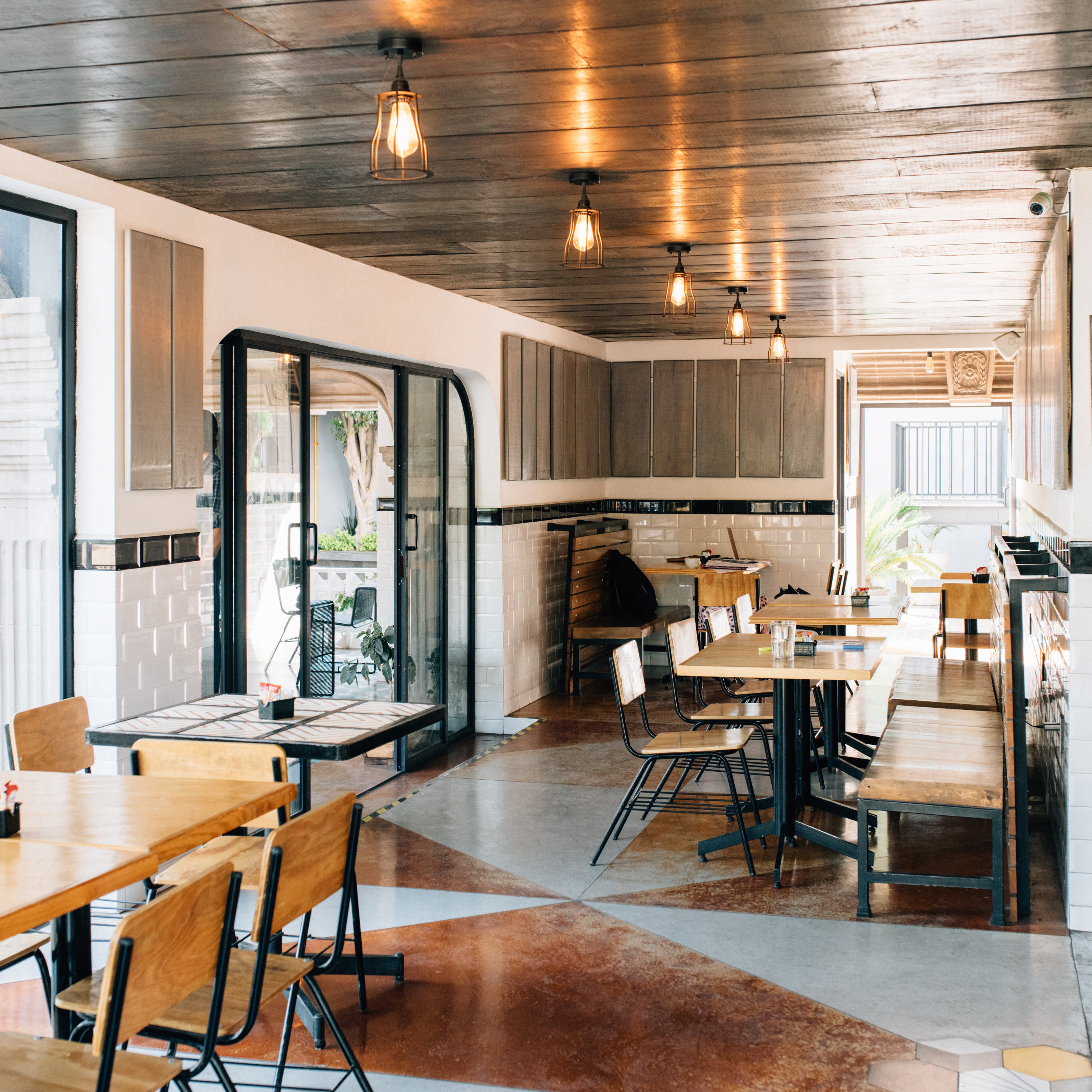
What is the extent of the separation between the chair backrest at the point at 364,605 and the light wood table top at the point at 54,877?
406cm

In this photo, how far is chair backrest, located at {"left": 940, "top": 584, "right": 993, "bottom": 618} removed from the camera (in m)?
8.77

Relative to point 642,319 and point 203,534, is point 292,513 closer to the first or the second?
point 203,534

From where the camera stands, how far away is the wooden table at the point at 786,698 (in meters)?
4.92

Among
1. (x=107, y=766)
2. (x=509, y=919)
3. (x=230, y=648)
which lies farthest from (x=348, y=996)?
(x=230, y=648)

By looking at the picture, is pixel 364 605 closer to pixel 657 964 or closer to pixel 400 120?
pixel 657 964

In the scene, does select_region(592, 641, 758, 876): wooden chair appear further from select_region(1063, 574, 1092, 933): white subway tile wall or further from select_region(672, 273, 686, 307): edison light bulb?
select_region(672, 273, 686, 307): edison light bulb

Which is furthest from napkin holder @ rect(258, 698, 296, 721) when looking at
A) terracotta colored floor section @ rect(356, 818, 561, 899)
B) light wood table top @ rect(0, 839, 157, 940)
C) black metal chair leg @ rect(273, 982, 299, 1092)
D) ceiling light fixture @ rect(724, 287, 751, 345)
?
ceiling light fixture @ rect(724, 287, 751, 345)

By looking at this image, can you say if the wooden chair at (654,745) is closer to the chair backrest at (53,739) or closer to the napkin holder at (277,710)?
the napkin holder at (277,710)

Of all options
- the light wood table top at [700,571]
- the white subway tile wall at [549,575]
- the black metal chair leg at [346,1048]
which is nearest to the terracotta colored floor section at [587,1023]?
the black metal chair leg at [346,1048]

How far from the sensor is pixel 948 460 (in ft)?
74.5

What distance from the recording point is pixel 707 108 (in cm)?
357

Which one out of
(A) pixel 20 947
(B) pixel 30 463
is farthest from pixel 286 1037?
(B) pixel 30 463

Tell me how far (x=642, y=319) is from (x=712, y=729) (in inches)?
159

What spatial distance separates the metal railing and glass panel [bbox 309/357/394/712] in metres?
17.1
